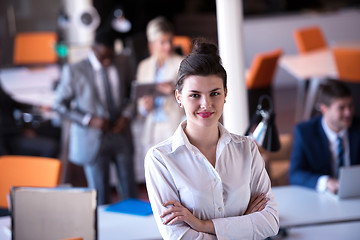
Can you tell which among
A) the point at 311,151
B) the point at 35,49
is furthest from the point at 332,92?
the point at 35,49

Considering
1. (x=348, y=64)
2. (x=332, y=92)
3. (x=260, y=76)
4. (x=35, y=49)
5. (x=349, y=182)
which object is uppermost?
(x=35, y=49)

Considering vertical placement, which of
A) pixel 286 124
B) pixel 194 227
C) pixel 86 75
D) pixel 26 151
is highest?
pixel 86 75

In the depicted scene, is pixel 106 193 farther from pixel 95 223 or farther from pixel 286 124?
pixel 286 124

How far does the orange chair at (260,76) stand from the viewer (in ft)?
23.3

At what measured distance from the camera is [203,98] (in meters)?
2.35

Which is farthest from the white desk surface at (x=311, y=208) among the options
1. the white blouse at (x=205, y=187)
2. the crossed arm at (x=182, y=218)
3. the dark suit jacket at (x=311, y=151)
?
the crossed arm at (x=182, y=218)

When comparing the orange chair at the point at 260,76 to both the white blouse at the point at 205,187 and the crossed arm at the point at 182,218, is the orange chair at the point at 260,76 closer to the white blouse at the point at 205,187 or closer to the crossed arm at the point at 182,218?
the white blouse at the point at 205,187

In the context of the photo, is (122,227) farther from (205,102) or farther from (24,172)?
(205,102)

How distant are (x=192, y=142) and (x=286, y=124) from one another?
6.08 metres

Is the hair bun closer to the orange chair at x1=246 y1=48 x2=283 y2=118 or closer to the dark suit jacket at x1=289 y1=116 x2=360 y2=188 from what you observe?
the dark suit jacket at x1=289 y1=116 x2=360 y2=188

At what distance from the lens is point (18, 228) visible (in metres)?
3.11

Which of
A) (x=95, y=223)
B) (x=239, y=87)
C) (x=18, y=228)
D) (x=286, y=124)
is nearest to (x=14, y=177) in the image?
(x=18, y=228)

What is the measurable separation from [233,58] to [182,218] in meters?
1.53

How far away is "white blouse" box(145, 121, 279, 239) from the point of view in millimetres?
2385
